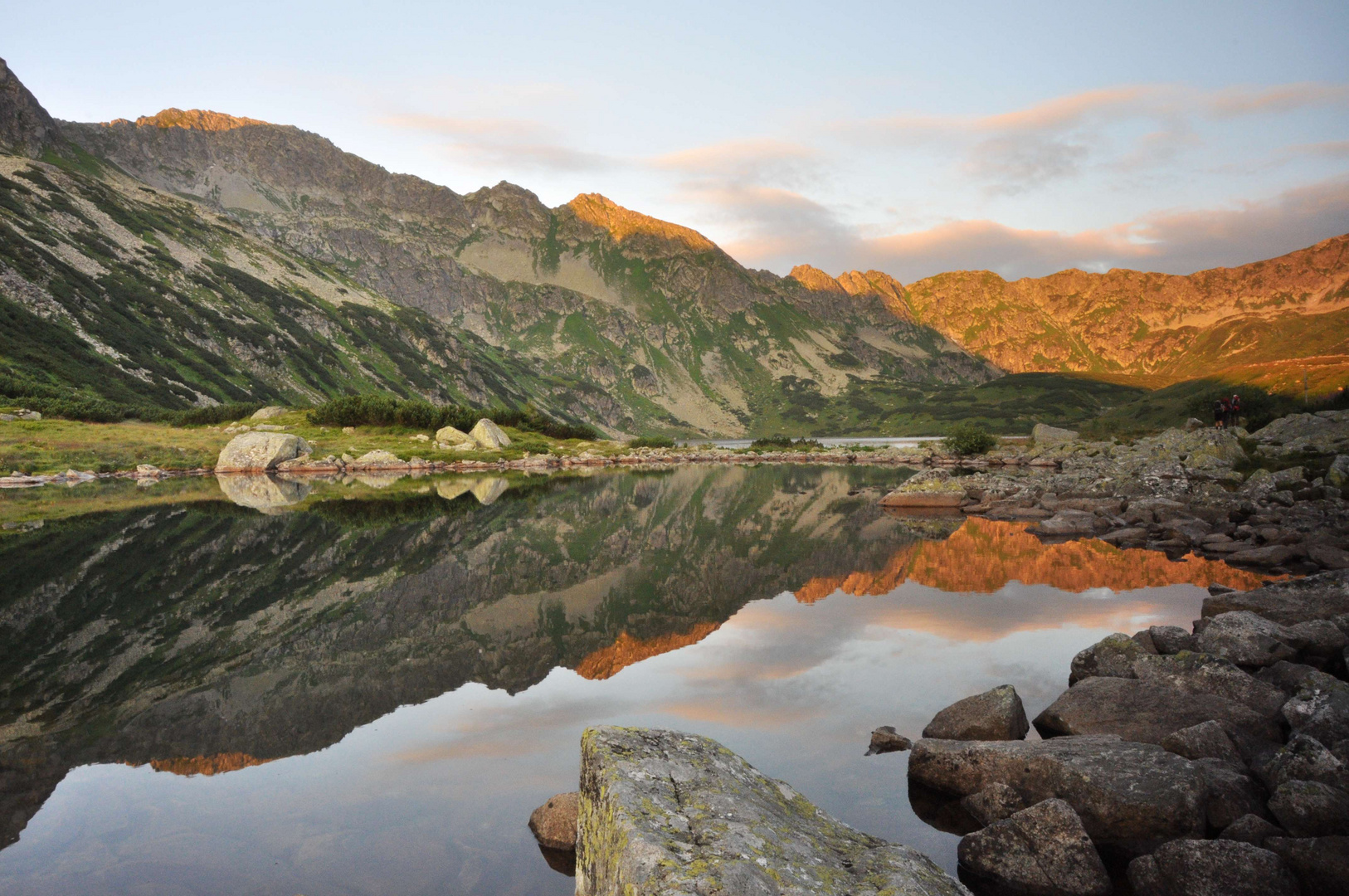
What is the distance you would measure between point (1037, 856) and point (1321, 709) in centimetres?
560

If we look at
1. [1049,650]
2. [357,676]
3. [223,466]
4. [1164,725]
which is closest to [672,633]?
[357,676]

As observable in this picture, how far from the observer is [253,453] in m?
84.0

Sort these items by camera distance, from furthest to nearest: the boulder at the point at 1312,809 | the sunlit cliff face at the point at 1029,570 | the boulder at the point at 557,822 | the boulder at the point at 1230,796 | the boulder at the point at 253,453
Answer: the boulder at the point at 253,453, the sunlit cliff face at the point at 1029,570, the boulder at the point at 1230,796, the boulder at the point at 557,822, the boulder at the point at 1312,809

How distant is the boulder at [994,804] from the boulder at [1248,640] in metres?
7.92

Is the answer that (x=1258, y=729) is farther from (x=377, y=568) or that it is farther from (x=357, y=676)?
(x=377, y=568)

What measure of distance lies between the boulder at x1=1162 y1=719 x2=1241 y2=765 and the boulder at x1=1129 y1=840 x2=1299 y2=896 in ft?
8.98

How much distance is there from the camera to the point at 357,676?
1498 centimetres

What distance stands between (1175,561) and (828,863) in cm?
2867

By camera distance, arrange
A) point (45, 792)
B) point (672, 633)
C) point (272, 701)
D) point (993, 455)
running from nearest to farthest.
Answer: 1. point (45, 792)
2. point (272, 701)
3. point (672, 633)
4. point (993, 455)

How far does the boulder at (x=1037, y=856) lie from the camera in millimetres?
7957

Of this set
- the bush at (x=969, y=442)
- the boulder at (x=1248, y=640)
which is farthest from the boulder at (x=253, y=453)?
the bush at (x=969, y=442)

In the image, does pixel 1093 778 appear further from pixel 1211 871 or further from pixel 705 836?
pixel 705 836

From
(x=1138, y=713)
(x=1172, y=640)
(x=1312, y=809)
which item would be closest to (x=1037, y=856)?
(x=1312, y=809)

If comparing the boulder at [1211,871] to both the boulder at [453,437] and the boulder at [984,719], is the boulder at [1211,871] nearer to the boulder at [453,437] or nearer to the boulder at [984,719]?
the boulder at [984,719]
